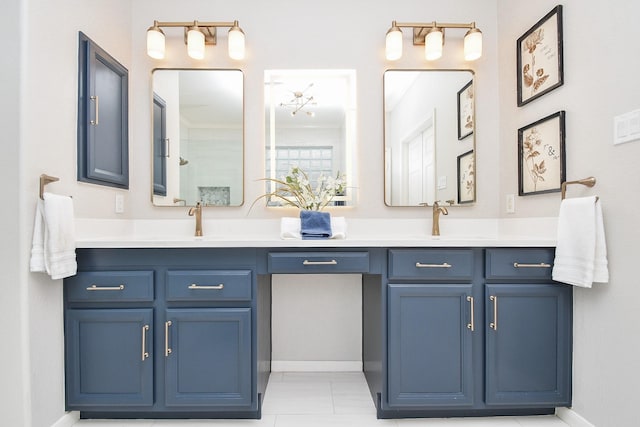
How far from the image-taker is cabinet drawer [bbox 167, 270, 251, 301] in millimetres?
1636

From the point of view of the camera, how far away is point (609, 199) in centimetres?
147

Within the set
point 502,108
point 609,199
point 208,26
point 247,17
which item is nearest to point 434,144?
point 502,108

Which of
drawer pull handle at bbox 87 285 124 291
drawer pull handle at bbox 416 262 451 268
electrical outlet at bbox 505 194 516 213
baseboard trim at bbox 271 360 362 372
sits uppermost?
electrical outlet at bbox 505 194 516 213

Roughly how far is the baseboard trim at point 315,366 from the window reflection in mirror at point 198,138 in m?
1.11

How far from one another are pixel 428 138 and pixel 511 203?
2.16 feet

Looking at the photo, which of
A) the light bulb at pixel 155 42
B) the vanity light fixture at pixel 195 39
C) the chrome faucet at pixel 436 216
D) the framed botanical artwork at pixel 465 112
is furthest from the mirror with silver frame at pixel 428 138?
the light bulb at pixel 155 42

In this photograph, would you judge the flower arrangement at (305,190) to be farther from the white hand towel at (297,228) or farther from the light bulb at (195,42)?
the light bulb at (195,42)

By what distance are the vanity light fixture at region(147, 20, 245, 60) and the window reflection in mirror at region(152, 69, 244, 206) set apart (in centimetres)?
13

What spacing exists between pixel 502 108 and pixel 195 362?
7.71 feet

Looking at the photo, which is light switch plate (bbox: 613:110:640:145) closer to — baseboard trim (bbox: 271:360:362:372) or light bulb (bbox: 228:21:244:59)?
baseboard trim (bbox: 271:360:362:372)

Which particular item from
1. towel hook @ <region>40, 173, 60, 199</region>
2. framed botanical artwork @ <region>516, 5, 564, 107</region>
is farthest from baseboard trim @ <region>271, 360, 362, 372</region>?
framed botanical artwork @ <region>516, 5, 564, 107</region>

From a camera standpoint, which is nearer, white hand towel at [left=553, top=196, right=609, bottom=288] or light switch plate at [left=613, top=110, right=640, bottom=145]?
light switch plate at [left=613, top=110, right=640, bottom=145]

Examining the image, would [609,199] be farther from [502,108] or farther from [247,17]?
[247,17]

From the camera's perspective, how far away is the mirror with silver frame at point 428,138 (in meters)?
2.24
